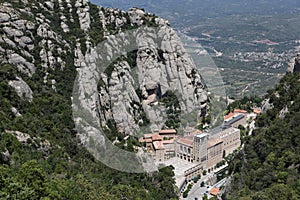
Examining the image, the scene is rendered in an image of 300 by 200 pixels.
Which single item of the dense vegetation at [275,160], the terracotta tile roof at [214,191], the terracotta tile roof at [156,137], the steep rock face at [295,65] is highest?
the steep rock face at [295,65]

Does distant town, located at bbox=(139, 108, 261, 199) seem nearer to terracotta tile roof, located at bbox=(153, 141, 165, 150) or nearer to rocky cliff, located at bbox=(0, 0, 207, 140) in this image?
terracotta tile roof, located at bbox=(153, 141, 165, 150)

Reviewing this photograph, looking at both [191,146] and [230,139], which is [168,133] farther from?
[230,139]

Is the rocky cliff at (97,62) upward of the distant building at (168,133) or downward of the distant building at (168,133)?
upward

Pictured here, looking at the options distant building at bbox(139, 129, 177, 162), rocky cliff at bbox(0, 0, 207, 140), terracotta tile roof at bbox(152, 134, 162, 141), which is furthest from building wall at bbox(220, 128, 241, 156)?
terracotta tile roof at bbox(152, 134, 162, 141)

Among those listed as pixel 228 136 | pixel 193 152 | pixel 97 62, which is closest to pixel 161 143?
pixel 193 152

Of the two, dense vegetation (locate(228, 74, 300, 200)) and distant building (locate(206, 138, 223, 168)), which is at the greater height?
dense vegetation (locate(228, 74, 300, 200))

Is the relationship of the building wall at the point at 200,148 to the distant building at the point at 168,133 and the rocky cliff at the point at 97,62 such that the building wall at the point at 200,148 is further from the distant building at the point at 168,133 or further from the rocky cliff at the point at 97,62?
the rocky cliff at the point at 97,62

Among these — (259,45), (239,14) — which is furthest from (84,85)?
(239,14)

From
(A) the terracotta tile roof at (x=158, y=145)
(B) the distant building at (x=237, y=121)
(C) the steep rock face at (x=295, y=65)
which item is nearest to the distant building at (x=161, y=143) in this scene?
(A) the terracotta tile roof at (x=158, y=145)
